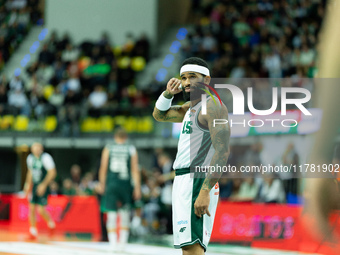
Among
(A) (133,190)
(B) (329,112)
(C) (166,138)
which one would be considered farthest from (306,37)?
(B) (329,112)

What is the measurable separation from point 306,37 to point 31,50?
13.6 m

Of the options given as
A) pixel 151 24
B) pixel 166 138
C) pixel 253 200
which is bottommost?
pixel 253 200

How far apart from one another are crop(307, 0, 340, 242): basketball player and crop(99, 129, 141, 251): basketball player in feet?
27.1

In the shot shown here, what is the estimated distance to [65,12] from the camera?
23875mm

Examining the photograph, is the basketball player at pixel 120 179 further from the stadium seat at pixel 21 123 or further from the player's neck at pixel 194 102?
the stadium seat at pixel 21 123

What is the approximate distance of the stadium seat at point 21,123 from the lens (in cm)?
1981

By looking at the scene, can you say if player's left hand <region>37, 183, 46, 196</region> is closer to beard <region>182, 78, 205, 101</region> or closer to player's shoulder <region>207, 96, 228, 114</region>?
beard <region>182, 78, 205, 101</region>

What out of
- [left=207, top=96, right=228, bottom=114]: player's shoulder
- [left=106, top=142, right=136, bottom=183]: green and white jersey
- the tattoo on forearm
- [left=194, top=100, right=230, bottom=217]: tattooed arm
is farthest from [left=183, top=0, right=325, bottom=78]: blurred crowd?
[left=194, top=100, right=230, bottom=217]: tattooed arm

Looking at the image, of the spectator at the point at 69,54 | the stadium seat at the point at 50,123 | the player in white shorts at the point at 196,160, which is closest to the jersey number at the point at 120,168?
the player in white shorts at the point at 196,160

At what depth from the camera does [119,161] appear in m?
9.27

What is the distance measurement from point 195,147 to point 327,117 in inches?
126

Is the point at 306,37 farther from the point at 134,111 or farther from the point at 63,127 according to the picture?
the point at 63,127

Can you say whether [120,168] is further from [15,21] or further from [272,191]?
[15,21]

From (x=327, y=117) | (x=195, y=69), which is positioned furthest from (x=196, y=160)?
(x=327, y=117)
